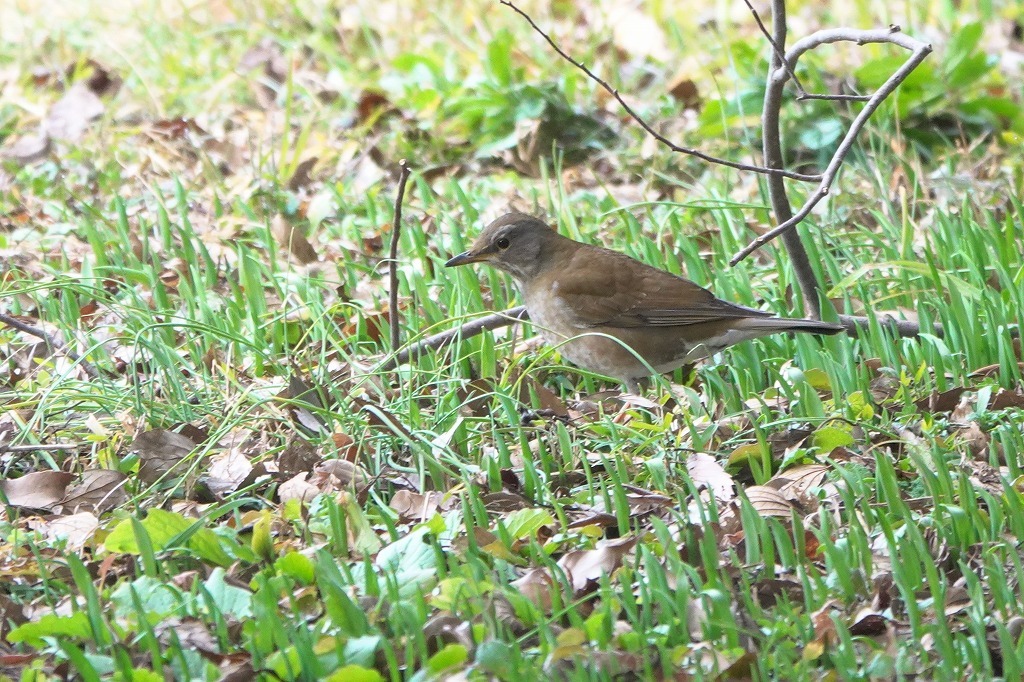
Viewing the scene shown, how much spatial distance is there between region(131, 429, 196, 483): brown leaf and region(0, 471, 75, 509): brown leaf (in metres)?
0.25

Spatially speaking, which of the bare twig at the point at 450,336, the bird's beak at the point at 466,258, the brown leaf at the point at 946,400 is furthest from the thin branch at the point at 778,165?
the bird's beak at the point at 466,258

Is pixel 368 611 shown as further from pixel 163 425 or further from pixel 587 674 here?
pixel 163 425

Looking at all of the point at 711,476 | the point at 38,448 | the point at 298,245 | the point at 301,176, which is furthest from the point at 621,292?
the point at 301,176

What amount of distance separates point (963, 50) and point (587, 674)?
5.87m

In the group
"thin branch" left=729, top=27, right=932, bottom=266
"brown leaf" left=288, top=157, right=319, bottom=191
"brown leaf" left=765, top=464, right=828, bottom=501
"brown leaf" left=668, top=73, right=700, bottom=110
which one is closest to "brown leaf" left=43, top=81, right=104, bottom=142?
"brown leaf" left=288, top=157, right=319, bottom=191

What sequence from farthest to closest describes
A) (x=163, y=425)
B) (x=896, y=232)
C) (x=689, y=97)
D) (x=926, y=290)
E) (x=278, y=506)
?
(x=689, y=97) < (x=896, y=232) < (x=926, y=290) < (x=163, y=425) < (x=278, y=506)

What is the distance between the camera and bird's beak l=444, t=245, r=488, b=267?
5375 millimetres

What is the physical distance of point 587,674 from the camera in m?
2.96

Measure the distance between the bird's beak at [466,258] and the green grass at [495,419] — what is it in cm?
12

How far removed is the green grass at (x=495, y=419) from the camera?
3.16 metres

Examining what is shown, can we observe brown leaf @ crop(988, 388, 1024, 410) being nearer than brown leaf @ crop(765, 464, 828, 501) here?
No

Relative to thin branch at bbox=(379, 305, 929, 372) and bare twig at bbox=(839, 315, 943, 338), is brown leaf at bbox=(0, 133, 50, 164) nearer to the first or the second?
thin branch at bbox=(379, 305, 929, 372)

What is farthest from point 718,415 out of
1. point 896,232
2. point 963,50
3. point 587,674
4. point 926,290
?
point 963,50

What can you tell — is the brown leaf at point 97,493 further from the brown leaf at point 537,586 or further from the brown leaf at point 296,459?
the brown leaf at point 537,586
